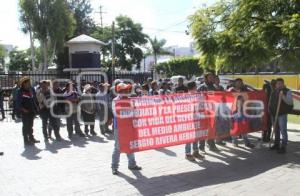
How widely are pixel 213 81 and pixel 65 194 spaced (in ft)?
17.3

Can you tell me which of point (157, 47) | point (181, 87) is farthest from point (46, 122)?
point (157, 47)

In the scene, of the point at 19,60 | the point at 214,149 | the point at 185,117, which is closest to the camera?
A: the point at 185,117

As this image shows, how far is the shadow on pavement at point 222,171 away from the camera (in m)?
7.39

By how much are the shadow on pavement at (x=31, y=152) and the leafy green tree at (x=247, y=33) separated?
551cm

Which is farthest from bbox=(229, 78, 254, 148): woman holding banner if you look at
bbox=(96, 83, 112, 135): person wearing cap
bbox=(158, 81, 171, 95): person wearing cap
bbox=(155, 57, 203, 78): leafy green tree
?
bbox=(155, 57, 203, 78): leafy green tree

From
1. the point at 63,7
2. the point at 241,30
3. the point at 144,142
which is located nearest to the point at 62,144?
the point at 144,142

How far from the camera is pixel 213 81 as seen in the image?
1095 centimetres

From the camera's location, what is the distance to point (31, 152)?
10.8m

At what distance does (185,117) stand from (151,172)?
1539 millimetres

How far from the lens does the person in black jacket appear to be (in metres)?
9.96

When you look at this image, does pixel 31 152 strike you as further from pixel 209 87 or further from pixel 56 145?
pixel 209 87

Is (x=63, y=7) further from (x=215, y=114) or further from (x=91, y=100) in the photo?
(x=215, y=114)

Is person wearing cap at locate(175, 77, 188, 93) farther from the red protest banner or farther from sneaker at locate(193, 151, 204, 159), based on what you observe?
sneaker at locate(193, 151, 204, 159)

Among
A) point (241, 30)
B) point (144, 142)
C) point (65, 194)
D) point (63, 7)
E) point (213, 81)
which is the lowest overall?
point (65, 194)
